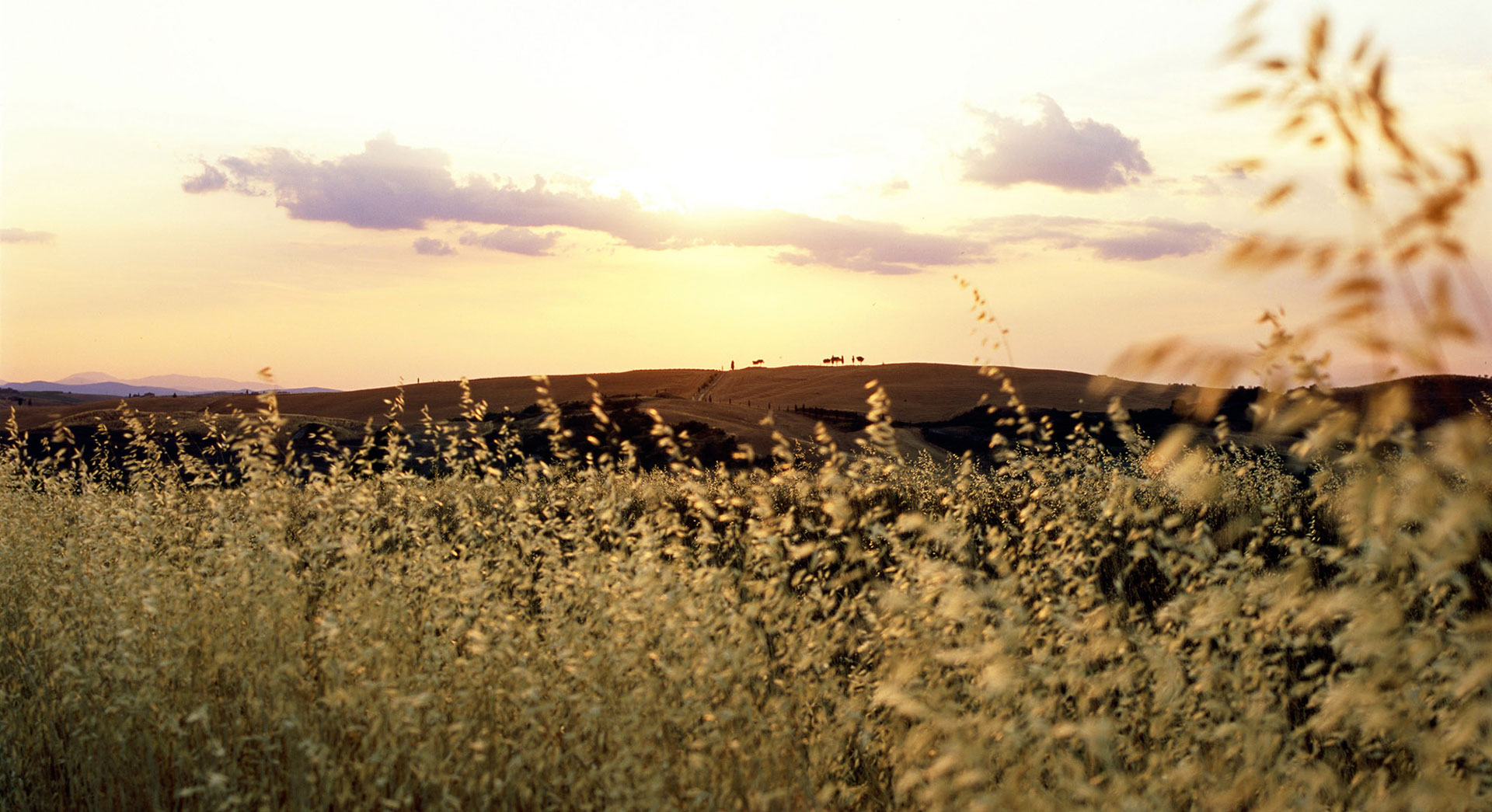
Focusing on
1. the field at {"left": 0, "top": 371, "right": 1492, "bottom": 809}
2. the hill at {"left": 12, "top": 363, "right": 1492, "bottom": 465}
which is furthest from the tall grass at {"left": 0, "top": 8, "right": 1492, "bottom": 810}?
the hill at {"left": 12, "top": 363, "right": 1492, "bottom": 465}

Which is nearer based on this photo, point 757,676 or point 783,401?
point 757,676

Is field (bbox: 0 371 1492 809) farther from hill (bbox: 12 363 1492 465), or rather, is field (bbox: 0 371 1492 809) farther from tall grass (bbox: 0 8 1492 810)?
hill (bbox: 12 363 1492 465)

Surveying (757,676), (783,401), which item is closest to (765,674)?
(757,676)

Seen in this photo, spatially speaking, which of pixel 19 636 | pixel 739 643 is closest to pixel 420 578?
pixel 739 643

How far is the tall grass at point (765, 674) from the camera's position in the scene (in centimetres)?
223

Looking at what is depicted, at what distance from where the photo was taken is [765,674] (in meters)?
3.47

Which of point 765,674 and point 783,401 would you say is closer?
point 765,674

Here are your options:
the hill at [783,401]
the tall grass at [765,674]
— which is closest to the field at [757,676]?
the tall grass at [765,674]

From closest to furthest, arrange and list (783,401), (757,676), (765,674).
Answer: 1. (765,674)
2. (757,676)
3. (783,401)

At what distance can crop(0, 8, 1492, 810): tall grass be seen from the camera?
2.23m

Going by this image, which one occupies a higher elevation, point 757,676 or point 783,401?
point 783,401

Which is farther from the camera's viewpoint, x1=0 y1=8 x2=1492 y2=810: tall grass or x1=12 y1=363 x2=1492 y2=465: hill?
x1=12 y1=363 x2=1492 y2=465: hill

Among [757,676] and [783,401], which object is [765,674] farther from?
[783,401]

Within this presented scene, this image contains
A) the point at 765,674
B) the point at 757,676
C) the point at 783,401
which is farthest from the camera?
the point at 783,401
